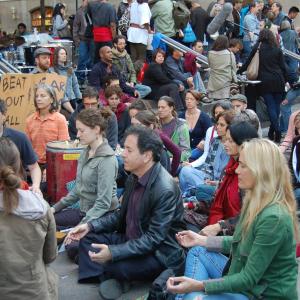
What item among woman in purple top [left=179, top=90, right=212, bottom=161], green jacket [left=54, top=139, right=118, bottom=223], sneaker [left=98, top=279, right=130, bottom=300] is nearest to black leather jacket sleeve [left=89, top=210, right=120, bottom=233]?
green jacket [left=54, top=139, right=118, bottom=223]

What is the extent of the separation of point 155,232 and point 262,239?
139 cm

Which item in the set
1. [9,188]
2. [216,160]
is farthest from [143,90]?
[9,188]

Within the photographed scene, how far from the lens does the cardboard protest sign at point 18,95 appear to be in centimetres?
808

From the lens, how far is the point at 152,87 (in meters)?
11.1

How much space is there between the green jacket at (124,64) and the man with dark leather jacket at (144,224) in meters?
6.38

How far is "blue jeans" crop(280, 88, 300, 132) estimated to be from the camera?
36.4ft

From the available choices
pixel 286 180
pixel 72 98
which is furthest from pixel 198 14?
pixel 286 180

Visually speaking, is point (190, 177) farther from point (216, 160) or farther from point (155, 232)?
point (155, 232)

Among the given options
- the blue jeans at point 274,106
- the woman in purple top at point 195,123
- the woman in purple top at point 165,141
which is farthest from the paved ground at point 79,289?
the blue jeans at point 274,106

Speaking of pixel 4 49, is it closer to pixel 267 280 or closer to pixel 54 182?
pixel 54 182

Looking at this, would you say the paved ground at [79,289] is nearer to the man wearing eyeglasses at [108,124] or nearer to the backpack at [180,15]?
the man wearing eyeglasses at [108,124]

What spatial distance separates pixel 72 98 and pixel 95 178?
408 centimetres

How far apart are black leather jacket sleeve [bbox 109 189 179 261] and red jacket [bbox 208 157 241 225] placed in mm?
669

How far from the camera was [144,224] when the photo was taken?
192 inches
